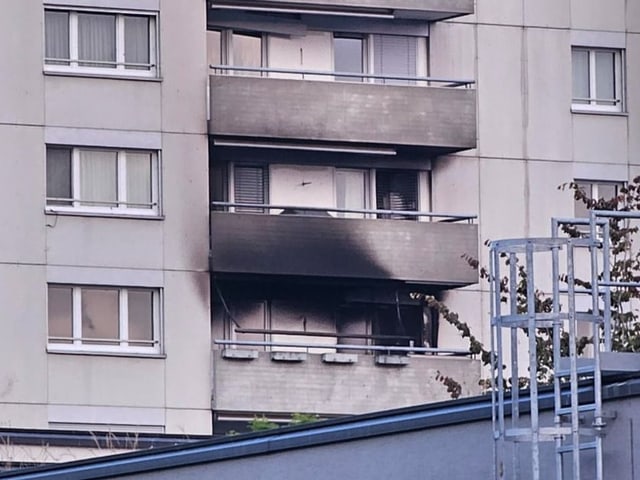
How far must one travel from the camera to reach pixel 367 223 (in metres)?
43.3

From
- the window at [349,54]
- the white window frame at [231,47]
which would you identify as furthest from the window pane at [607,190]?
the white window frame at [231,47]

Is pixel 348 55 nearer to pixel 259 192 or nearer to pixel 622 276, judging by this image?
pixel 259 192

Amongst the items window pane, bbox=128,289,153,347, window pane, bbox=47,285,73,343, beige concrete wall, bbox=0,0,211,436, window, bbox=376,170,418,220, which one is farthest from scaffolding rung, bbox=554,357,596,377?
window, bbox=376,170,418,220

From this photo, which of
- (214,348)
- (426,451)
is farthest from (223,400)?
(426,451)

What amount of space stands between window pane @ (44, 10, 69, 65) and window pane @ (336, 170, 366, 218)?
5438mm

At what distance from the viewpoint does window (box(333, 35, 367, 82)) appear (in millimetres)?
44812

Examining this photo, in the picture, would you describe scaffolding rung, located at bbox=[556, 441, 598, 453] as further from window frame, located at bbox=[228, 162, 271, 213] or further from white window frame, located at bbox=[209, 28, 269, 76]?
white window frame, located at bbox=[209, 28, 269, 76]

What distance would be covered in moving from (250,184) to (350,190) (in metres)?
1.90

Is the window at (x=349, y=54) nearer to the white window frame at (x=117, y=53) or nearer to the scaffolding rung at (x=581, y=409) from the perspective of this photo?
the white window frame at (x=117, y=53)

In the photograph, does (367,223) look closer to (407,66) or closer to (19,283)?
(407,66)

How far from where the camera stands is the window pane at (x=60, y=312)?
42.0 metres

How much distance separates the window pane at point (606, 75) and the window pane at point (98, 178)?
9346 mm

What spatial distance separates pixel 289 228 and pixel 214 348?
2.42m

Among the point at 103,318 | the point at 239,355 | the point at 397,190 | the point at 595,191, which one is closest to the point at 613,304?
A: the point at 239,355
